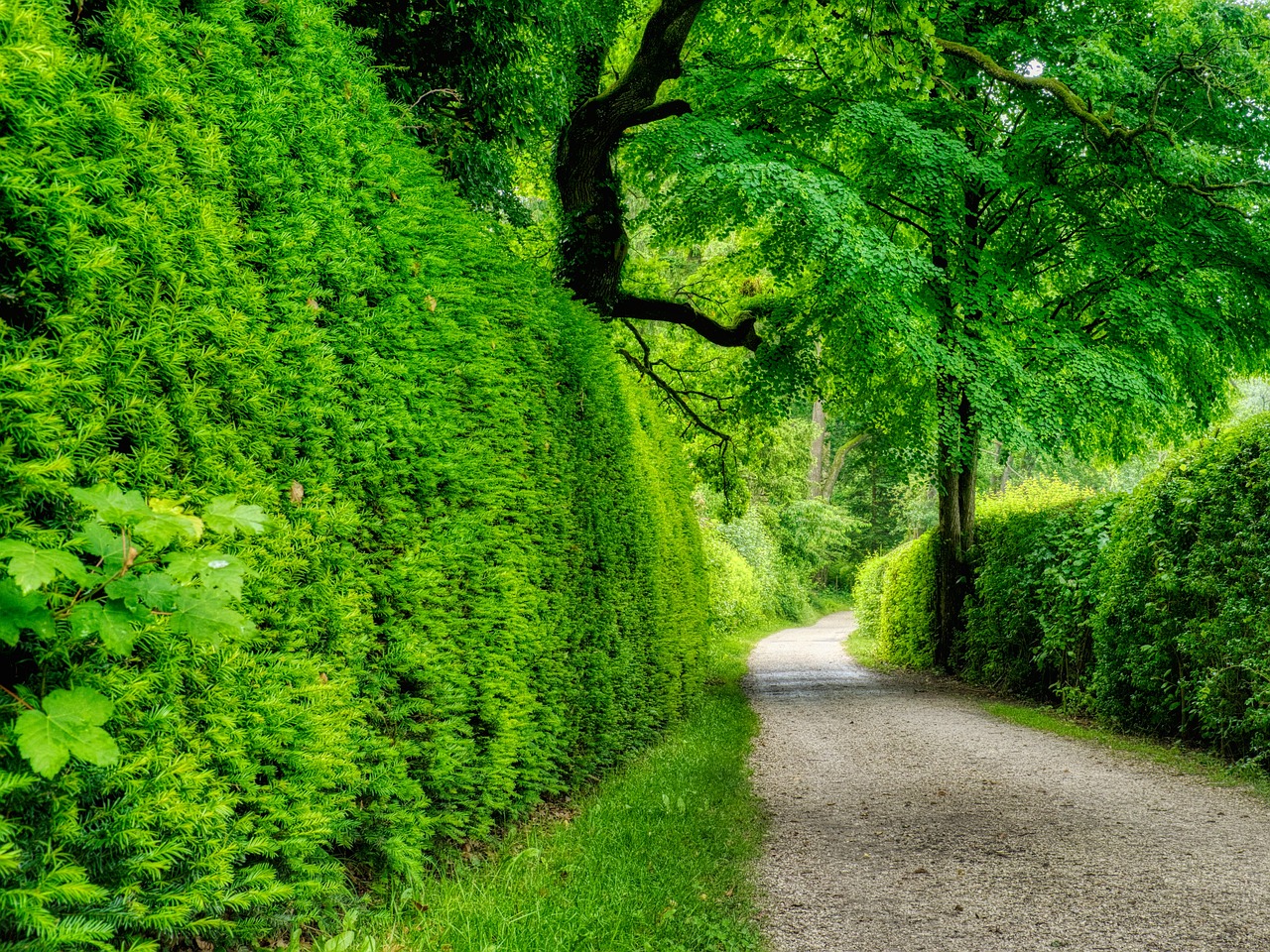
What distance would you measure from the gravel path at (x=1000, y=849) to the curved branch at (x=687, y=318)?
621 cm

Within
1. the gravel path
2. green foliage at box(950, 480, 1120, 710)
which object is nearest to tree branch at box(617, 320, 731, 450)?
green foliage at box(950, 480, 1120, 710)

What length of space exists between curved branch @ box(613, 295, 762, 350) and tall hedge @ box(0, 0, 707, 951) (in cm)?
607

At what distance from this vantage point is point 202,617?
1663mm

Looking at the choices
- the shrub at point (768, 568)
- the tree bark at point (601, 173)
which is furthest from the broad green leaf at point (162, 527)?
the shrub at point (768, 568)

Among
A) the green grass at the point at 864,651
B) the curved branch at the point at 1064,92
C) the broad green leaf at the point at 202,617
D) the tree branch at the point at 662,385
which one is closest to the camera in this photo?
the broad green leaf at the point at 202,617

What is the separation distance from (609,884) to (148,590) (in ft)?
10.9

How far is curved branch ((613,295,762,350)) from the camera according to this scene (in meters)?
11.3

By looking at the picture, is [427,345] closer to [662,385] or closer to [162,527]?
[162,527]

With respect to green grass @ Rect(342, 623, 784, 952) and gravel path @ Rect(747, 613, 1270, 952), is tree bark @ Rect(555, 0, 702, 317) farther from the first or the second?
gravel path @ Rect(747, 613, 1270, 952)

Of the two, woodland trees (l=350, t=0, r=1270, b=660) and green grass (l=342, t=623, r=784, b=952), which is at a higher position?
woodland trees (l=350, t=0, r=1270, b=660)

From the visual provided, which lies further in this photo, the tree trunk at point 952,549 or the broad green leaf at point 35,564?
the tree trunk at point 952,549

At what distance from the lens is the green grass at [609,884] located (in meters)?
3.18

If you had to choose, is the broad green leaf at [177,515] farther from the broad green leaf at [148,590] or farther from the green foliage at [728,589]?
the green foliage at [728,589]

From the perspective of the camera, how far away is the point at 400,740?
3516mm
